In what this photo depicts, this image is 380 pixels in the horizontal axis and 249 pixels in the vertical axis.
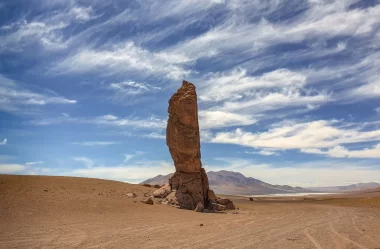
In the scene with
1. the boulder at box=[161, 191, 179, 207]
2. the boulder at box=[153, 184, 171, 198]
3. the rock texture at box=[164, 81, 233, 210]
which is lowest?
Answer: the boulder at box=[161, 191, 179, 207]

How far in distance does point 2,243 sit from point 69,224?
4385mm

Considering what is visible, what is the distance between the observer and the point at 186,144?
26359mm

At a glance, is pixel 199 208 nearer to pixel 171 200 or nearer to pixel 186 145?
pixel 171 200

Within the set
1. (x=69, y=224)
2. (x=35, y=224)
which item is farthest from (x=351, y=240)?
(x=35, y=224)

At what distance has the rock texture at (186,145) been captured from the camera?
26328mm

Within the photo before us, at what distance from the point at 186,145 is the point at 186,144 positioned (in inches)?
3.4

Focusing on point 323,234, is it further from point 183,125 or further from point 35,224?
point 183,125

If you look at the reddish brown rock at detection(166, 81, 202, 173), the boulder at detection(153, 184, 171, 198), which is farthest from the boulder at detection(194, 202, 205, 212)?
the boulder at detection(153, 184, 171, 198)

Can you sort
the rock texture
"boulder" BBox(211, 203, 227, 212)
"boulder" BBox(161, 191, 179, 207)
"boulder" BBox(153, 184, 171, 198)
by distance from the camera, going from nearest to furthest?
"boulder" BBox(161, 191, 179, 207) → "boulder" BBox(211, 203, 227, 212) → the rock texture → "boulder" BBox(153, 184, 171, 198)

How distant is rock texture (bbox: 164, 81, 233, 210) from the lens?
26328mm

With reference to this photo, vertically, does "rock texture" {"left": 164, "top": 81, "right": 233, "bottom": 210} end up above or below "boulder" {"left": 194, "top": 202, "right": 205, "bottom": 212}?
above

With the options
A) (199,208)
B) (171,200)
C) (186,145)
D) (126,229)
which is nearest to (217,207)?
(199,208)

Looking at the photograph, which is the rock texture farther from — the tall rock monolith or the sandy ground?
the sandy ground

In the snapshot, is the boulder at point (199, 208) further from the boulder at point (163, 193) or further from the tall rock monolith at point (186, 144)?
the boulder at point (163, 193)
